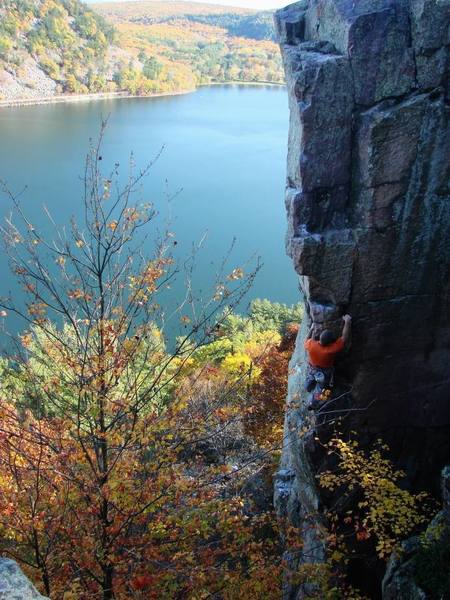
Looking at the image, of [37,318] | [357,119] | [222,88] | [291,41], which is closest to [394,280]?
[357,119]

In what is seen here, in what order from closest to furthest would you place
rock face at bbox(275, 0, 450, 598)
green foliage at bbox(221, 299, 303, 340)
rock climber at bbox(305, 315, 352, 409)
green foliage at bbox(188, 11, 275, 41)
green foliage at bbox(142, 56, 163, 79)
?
rock face at bbox(275, 0, 450, 598)
rock climber at bbox(305, 315, 352, 409)
green foliage at bbox(221, 299, 303, 340)
green foliage at bbox(142, 56, 163, 79)
green foliage at bbox(188, 11, 275, 41)

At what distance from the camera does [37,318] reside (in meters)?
4.62

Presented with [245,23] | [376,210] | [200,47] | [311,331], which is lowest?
[311,331]

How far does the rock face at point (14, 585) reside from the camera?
248 cm

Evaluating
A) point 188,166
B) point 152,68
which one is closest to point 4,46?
point 152,68

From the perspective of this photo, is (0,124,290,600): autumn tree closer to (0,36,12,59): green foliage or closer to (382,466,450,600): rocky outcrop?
(382,466,450,600): rocky outcrop

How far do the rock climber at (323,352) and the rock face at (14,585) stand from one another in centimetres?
447

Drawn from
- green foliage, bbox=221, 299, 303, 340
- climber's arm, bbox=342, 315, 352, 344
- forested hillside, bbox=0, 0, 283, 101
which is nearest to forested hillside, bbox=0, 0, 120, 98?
forested hillside, bbox=0, 0, 283, 101

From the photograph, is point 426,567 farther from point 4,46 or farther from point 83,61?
point 83,61

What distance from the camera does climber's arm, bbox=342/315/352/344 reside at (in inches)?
248

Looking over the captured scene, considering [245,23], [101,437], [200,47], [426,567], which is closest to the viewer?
[101,437]

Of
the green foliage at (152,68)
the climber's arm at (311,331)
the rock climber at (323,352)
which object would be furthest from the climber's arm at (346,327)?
the green foliage at (152,68)

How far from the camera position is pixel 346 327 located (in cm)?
632

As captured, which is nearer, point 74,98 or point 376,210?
point 376,210
